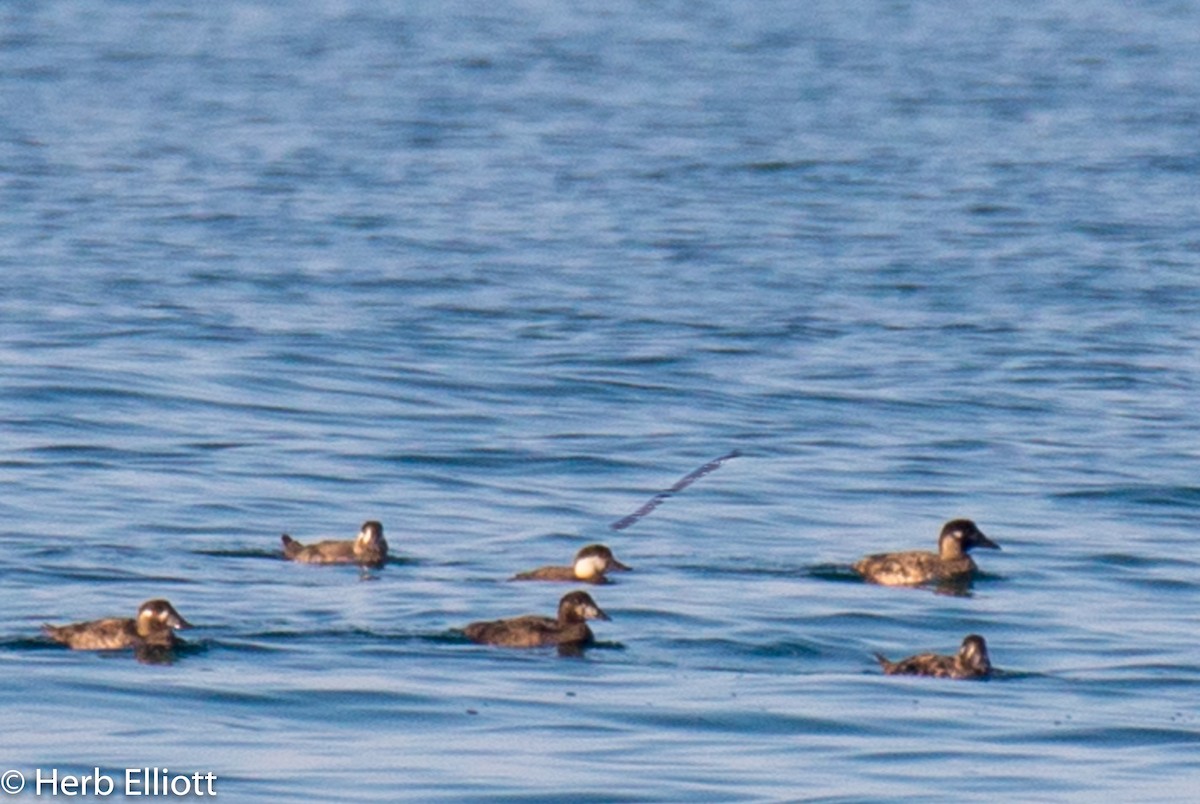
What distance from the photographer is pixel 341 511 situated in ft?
64.6

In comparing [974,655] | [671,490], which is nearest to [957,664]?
[974,655]

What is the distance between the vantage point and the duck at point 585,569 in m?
17.1

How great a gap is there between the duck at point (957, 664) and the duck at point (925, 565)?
244cm

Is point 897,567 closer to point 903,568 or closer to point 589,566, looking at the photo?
point 903,568

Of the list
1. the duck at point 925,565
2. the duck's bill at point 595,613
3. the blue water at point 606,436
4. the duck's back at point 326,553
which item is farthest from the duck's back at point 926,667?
the duck's back at point 326,553

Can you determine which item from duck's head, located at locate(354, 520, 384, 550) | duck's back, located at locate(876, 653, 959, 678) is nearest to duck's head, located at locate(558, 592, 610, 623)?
duck's back, located at locate(876, 653, 959, 678)

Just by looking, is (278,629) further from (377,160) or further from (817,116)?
(817,116)

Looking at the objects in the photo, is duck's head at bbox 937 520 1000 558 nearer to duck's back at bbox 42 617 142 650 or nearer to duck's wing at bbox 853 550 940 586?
duck's wing at bbox 853 550 940 586

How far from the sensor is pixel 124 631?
48.8ft

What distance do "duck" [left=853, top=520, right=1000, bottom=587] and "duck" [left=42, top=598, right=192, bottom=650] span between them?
4.94 metres

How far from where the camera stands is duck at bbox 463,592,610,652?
50.4 ft

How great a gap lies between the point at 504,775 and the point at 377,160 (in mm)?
33340

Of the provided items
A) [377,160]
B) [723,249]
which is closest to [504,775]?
[723,249]

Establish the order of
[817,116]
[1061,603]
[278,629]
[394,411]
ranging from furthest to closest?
[817,116] < [394,411] < [1061,603] < [278,629]
